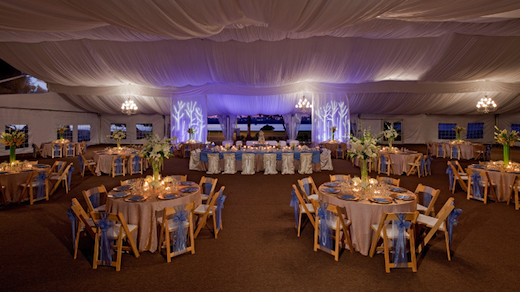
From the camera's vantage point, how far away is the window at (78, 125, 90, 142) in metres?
19.1

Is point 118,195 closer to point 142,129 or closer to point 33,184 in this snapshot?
point 33,184

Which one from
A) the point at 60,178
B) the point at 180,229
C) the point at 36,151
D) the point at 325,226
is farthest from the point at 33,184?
the point at 36,151

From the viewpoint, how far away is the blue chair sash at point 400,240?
2.93 m

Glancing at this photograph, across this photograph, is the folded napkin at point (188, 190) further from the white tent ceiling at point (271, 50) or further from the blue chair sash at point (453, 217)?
the blue chair sash at point (453, 217)

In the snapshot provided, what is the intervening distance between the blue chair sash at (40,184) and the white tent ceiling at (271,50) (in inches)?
111

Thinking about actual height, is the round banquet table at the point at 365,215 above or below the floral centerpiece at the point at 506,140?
below

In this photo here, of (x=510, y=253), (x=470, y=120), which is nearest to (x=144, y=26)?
(x=510, y=253)

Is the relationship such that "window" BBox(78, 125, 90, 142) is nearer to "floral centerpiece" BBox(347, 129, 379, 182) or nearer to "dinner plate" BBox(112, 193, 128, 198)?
"dinner plate" BBox(112, 193, 128, 198)

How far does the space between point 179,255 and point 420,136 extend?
70.0 ft

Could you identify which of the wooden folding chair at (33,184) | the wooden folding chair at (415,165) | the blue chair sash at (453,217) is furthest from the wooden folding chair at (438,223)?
the wooden folding chair at (33,184)

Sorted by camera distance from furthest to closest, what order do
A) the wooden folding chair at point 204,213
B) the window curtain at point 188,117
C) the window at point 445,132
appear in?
the window at point 445,132, the window curtain at point 188,117, the wooden folding chair at point 204,213

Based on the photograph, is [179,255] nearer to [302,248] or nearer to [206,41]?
[302,248]

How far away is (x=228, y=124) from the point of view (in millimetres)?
21672

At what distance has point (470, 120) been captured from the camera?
20016mm
